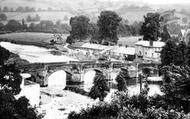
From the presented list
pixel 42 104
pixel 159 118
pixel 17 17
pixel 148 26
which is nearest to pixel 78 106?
pixel 42 104

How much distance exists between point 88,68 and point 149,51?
24.3 metres

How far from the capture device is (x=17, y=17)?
128m

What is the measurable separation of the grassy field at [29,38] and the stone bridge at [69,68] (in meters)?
29.9

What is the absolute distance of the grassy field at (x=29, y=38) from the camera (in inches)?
3689

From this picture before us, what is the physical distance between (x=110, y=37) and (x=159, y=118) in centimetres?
7952

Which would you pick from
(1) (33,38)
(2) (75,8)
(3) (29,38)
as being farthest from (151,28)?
(2) (75,8)

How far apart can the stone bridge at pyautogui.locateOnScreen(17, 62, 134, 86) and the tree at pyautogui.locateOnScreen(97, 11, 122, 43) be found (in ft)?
107

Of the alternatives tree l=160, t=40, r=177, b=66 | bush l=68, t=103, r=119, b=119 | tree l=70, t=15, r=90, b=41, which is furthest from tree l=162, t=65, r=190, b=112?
tree l=70, t=15, r=90, b=41

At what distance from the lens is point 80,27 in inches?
4188

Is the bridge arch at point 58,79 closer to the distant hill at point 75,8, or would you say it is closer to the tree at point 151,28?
the tree at point 151,28

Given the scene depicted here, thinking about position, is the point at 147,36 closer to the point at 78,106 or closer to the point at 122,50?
the point at 122,50

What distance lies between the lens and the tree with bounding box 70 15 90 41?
10594cm

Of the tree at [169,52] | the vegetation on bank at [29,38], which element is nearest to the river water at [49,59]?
the vegetation on bank at [29,38]

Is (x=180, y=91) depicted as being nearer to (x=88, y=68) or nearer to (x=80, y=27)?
(x=88, y=68)
